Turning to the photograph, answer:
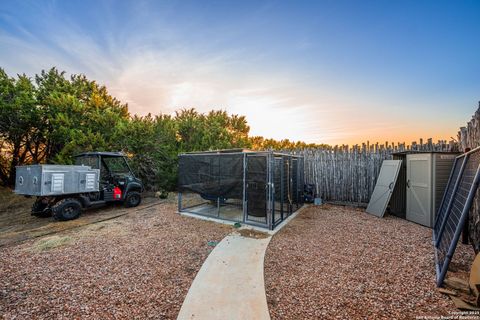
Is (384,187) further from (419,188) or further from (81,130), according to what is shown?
(81,130)

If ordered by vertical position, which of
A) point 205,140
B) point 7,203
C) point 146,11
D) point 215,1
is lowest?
point 7,203

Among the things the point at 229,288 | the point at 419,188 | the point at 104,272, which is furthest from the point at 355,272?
the point at 419,188

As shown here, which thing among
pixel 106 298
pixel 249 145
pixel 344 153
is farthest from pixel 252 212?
pixel 249 145

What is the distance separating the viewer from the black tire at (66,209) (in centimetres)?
609

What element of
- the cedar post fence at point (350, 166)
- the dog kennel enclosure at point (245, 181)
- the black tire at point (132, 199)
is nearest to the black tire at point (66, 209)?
the black tire at point (132, 199)

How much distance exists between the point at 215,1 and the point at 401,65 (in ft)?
19.6

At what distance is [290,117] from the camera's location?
9.69 meters

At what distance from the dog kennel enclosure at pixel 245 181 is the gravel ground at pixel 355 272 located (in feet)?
3.04

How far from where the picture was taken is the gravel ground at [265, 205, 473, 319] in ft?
7.54

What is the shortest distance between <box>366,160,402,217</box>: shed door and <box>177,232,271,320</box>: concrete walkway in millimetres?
4813

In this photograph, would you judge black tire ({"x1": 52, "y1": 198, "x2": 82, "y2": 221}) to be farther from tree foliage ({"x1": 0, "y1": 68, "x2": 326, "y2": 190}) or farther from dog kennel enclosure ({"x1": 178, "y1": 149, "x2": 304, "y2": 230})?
tree foliage ({"x1": 0, "y1": 68, "x2": 326, "y2": 190})

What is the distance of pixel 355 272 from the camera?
3109 mm

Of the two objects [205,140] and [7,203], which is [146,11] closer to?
[205,140]

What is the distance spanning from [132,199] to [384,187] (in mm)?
9396
